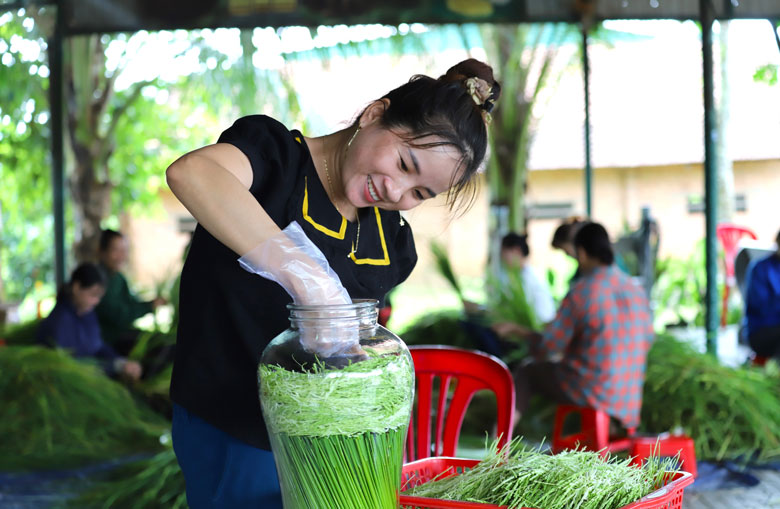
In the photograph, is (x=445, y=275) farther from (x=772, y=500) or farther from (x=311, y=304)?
(x=311, y=304)

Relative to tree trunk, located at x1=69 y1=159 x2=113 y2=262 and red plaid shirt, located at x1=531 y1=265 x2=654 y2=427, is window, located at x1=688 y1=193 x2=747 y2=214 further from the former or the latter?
red plaid shirt, located at x1=531 y1=265 x2=654 y2=427

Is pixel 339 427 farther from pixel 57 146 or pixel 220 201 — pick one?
pixel 57 146

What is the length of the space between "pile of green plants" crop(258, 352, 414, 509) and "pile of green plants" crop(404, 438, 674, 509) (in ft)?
0.39

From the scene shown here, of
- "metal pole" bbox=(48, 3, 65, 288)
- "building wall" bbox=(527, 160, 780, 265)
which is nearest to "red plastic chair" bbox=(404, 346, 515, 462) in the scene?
"metal pole" bbox=(48, 3, 65, 288)

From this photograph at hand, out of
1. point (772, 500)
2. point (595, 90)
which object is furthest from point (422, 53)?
point (595, 90)

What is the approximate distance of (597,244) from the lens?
346 cm

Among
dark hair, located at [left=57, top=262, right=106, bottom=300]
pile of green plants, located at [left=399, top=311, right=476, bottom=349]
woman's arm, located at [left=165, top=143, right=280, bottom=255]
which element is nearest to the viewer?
woman's arm, located at [left=165, top=143, right=280, bottom=255]

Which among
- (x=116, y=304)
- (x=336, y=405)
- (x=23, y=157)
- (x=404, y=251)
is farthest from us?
(x=23, y=157)

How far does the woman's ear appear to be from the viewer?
1260 mm

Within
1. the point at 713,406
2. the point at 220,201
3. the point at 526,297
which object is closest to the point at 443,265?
the point at 526,297

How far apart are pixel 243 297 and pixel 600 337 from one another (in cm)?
239

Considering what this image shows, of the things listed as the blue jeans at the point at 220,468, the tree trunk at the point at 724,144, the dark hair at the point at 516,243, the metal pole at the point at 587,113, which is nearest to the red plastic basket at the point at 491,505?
the blue jeans at the point at 220,468

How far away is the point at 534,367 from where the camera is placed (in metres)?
3.70

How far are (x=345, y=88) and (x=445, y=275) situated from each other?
17.7ft
